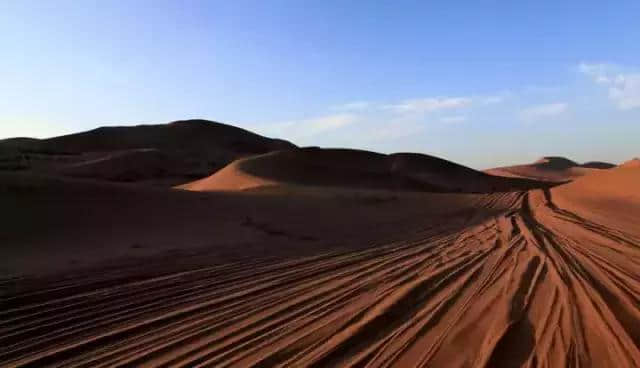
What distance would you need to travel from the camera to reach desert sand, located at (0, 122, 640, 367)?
496 cm

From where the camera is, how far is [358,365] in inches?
179

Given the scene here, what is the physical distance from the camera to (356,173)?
49.8m

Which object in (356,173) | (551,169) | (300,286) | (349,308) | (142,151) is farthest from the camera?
(551,169)

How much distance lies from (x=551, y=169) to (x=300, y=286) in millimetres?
107851

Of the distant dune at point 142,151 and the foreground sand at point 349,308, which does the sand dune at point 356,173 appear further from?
the foreground sand at point 349,308

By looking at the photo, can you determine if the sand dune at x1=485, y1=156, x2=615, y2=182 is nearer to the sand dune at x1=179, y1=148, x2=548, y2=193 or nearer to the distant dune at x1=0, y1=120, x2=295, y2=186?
the sand dune at x1=179, y1=148, x2=548, y2=193

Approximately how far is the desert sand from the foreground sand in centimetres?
3

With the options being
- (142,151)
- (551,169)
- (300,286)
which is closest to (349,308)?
(300,286)

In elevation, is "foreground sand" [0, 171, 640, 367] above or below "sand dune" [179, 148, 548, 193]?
below

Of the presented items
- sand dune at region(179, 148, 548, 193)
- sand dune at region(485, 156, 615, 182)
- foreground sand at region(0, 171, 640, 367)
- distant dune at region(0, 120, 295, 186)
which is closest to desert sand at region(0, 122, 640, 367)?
foreground sand at region(0, 171, 640, 367)

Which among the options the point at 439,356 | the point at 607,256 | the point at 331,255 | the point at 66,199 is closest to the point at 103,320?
the point at 439,356

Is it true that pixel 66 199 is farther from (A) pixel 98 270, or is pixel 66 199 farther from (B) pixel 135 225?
(A) pixel 98 270

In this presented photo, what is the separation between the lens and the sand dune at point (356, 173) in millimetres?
40594

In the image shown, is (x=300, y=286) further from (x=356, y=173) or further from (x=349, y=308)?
(x=356, y=173)
